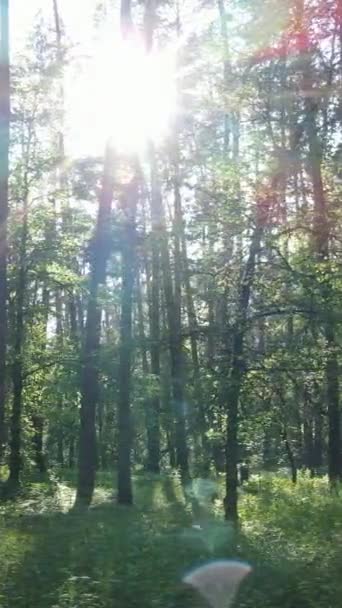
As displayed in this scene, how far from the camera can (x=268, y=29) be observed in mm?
10930

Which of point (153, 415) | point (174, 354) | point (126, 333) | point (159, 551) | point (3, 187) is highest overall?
point (3, 187)

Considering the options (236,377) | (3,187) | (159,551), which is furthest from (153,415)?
(159,551)

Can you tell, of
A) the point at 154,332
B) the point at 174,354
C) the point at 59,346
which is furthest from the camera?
the point at 154,332

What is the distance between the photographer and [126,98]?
1805cm

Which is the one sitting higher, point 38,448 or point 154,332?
point 154,332

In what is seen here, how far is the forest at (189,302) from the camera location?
8.35 meters

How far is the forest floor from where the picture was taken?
260 inches

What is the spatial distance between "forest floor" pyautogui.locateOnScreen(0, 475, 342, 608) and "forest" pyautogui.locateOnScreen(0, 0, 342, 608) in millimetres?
43

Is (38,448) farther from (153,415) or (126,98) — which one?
(126,98)

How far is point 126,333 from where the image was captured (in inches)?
619

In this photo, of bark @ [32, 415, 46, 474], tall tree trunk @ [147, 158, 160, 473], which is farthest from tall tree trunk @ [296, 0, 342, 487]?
bark @ [32, 415, 46, 474]

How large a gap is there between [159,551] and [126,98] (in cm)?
1201

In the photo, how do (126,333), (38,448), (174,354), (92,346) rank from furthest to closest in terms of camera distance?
(38,448) < (174,354) < (92,346) < (126,333)

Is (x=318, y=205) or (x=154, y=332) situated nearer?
(x=318, y=205)
